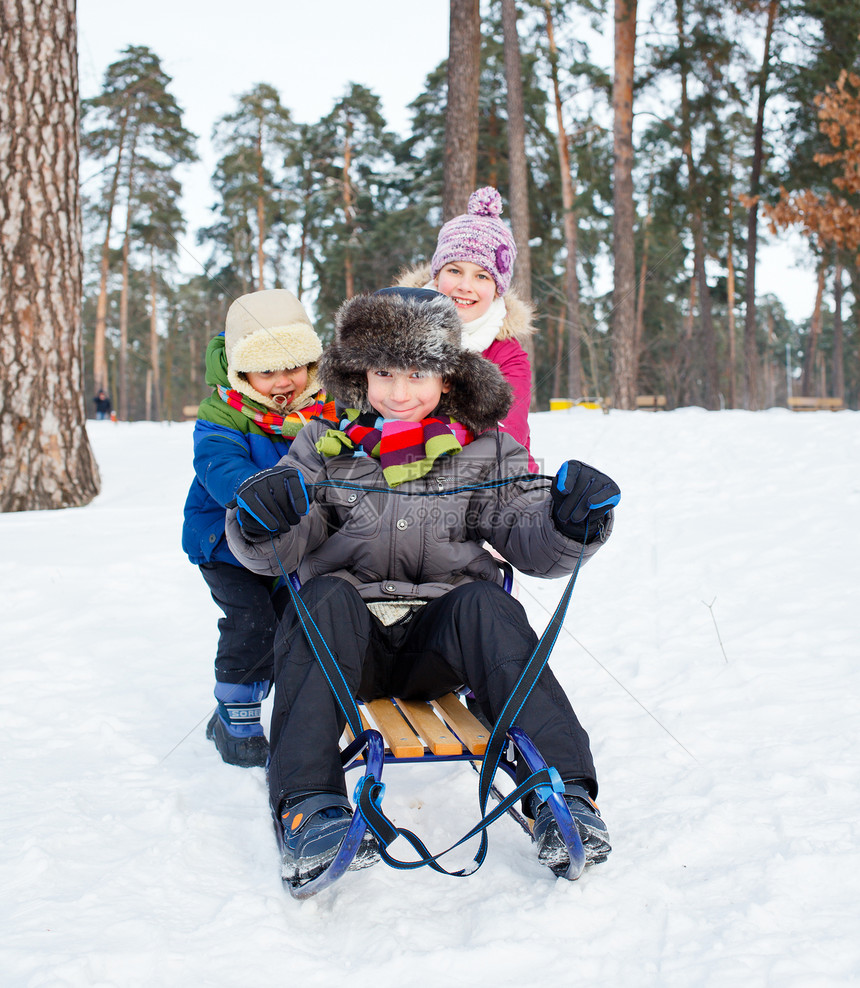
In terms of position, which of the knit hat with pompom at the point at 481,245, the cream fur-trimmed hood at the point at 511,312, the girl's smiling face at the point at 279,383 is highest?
the knit hat with pompom at the point at 481,245

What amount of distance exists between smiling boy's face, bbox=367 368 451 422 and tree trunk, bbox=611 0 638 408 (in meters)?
9.00

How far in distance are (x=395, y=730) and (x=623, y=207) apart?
10.9 meters

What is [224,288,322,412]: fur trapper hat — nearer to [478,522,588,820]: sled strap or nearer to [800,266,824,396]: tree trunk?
[478,522,588,820]: sled strap

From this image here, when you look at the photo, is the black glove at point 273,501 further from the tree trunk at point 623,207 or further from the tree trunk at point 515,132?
the tree trunk at point 515,132

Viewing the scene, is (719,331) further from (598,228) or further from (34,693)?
(34,693)

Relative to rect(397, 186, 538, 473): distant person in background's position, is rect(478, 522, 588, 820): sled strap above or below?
below

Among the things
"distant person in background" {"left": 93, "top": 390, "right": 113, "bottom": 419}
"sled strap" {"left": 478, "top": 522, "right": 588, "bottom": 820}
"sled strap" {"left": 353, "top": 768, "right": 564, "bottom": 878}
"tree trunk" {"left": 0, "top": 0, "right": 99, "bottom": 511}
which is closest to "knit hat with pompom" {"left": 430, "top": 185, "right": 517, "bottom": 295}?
"sled strap" {"left": 478, "top": 522, "right": 588, "bottom": 820}

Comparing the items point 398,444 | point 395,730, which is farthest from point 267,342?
point 395,730

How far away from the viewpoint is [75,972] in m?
1.50

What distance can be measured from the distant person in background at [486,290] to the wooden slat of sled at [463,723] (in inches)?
42.5

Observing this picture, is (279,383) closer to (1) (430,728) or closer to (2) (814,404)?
(1) (430,728)

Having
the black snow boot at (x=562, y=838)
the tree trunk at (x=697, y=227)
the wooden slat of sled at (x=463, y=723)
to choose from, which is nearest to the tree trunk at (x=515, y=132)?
the tree trunk at (x=697, y=227)

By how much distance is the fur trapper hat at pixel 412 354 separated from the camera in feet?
7.73

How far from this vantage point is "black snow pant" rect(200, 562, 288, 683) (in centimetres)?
268
